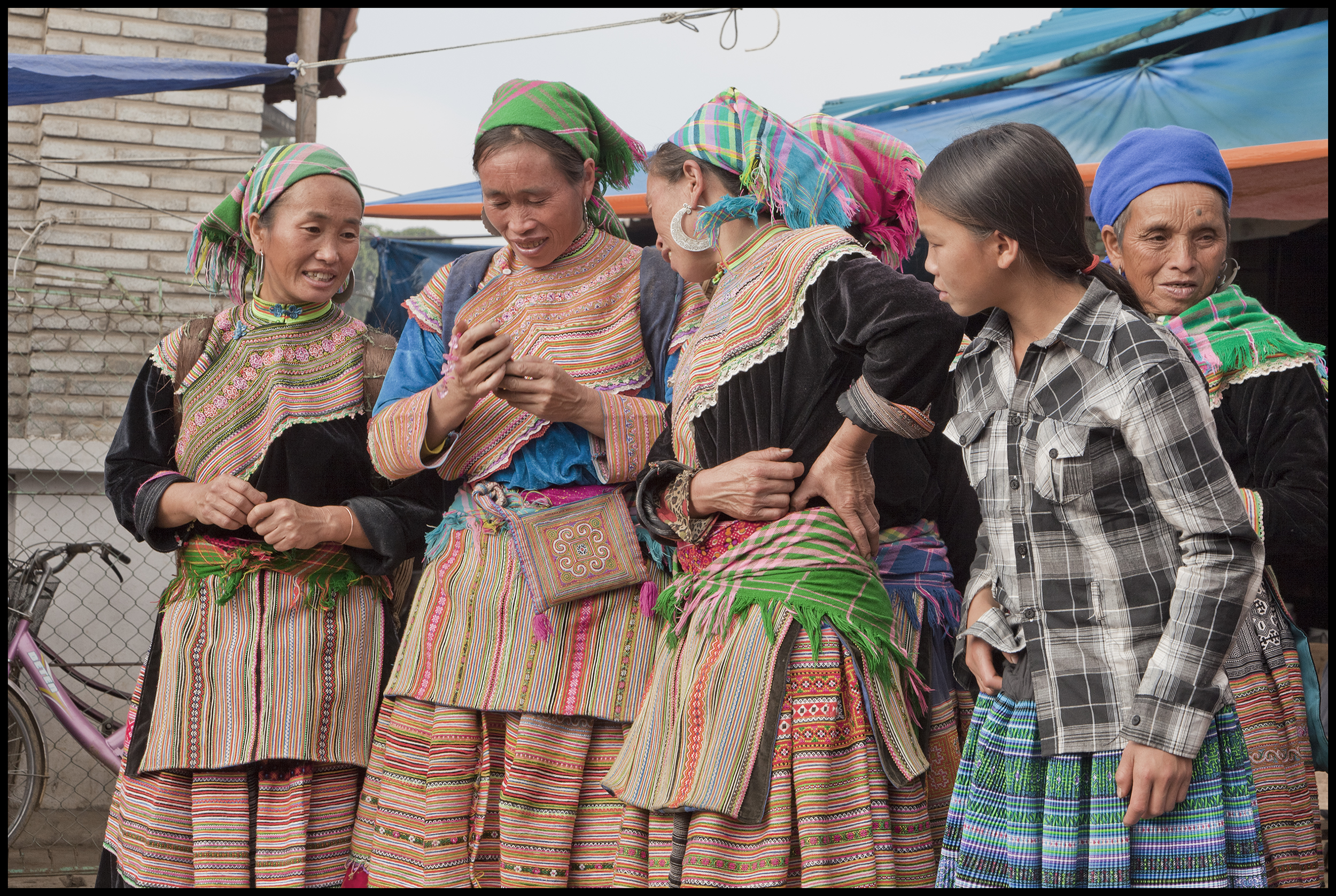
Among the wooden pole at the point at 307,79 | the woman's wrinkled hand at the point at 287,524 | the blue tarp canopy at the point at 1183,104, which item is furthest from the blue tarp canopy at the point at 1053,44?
the woman's wrinkled hand at the point at 287,524

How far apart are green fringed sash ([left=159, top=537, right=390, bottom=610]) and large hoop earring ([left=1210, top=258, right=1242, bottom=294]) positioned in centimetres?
205

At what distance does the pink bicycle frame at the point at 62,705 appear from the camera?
4.13 metres

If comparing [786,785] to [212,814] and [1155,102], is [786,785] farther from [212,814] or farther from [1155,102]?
[1155,102]

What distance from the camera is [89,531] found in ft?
16.8

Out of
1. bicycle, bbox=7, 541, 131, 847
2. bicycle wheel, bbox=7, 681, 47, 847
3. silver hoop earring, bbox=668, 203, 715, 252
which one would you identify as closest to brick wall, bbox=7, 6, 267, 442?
bicycle, bbox=7, 541, 131, 847

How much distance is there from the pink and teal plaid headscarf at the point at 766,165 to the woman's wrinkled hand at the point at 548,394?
0.43m

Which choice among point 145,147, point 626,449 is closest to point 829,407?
point 626,449

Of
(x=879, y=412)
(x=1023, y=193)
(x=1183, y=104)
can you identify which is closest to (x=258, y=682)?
(x=879, y=412)

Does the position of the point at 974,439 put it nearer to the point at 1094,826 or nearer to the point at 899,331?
the point at 899,331

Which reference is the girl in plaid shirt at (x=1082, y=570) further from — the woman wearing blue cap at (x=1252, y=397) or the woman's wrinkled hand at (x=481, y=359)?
the woman's wrinkled hand at (x=481, y=359)

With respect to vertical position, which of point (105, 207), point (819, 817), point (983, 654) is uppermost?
point (105, 207)

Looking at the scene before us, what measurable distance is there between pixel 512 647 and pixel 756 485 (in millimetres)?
763

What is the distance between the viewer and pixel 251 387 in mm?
2656

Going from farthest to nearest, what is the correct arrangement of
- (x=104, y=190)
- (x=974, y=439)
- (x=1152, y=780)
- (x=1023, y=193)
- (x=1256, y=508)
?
(x=104, y=190)
(x=1256, y=508)
(x=974, y=439)
(x=1023, y=193)
(x=1152, y=780)
